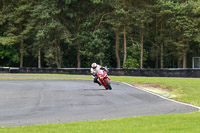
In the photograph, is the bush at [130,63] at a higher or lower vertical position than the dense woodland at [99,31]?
lower

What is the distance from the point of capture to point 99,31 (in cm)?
5119

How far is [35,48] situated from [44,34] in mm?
4794

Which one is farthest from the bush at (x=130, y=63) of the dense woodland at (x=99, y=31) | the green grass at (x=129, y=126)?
the green grass at (x=129, y=126)

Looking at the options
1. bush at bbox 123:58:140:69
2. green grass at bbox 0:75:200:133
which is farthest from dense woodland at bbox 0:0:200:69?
green grass at bbox 0:75:200:133

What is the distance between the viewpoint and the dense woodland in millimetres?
50938

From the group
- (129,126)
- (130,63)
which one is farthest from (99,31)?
(129,126)

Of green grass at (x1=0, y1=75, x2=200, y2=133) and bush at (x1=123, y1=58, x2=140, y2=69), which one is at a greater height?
bush at (x1=123, y1=58, x2=140, y2=69)

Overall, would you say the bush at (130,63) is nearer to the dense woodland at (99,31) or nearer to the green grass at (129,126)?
the dense woodland at (99,31)

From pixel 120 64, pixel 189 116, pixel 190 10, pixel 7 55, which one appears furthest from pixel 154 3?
pixel 189 116

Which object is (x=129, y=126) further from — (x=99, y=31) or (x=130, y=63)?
(x=99, y=31)

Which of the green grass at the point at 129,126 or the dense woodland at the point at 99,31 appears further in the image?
the dense woodland at the point at 99,31

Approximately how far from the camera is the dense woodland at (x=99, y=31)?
5094 centimetres

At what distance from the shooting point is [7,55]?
2186 inches

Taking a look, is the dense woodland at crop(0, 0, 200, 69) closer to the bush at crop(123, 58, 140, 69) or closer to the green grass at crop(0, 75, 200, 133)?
the bush at crop(123, 58, 140, 69)
